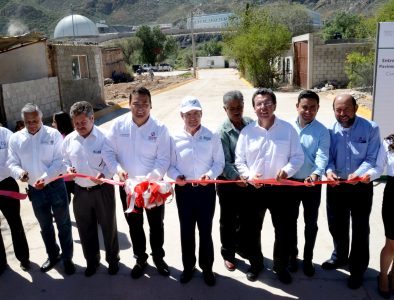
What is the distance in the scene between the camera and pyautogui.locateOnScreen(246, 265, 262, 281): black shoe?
159 inches

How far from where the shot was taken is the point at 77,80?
16.3 metres

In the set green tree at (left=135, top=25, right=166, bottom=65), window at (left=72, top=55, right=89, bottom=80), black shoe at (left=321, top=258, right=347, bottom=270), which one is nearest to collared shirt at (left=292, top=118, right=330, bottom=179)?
black shoe at (left=321, top=258, right=347, bottom=270)

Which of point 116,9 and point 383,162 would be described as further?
point 116,9

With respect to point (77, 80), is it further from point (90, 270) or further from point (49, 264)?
point (90, 270)

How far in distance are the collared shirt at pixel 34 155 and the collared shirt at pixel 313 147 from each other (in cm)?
239

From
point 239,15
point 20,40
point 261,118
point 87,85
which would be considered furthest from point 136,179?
point 239,15

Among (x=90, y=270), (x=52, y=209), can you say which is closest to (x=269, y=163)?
(x=90, y=270)

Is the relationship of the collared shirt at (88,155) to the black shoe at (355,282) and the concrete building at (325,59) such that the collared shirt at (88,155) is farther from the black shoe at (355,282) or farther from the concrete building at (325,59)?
the concrete building at (325,59)

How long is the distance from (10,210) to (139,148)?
160 centimetres

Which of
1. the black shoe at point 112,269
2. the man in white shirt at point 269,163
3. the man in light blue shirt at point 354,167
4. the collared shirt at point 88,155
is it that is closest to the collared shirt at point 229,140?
the man in white shirt at point 269,163

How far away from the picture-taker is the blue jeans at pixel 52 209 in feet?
13.6

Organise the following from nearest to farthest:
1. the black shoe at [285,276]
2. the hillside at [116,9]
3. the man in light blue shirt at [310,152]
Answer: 1. the man in light blue shirt at [310,152]
2. the black shoe at [285,276]
3. the hillside at [116,9]

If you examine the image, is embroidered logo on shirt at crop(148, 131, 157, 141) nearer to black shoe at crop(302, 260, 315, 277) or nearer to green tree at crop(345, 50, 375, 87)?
black shoe at crop(302, 260, 315, 277)

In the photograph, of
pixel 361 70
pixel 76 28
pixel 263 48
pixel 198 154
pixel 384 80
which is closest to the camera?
pixel 198 154
